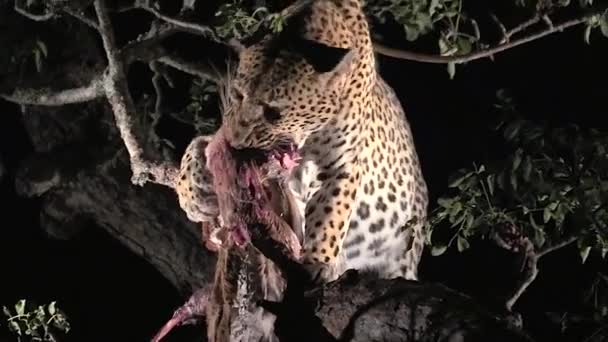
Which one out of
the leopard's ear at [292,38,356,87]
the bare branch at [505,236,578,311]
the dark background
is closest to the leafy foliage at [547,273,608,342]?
the bare branch at [505,236,578,311]

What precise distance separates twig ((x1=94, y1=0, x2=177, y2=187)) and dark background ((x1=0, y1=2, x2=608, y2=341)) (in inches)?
58.7

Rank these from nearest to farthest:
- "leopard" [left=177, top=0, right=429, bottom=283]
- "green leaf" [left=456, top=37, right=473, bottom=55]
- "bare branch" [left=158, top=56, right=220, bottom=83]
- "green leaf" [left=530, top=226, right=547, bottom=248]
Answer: "green leaf" [left=530, top=226, right=547, bottom=248] < "leopard" [left=177, top=0, right=429, bottom=283] < "green leaf" [left=456, top=37, right=473, bottom=55] < "bare branch" [left=158, top=56, right=220, bottom=83]

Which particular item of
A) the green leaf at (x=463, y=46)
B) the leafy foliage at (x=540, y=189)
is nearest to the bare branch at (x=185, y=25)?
the green leaf at (x=463, y=46)

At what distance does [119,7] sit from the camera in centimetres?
305

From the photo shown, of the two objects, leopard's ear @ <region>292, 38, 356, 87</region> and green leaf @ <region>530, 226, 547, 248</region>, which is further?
leopard's ear @ <region>292, 38, 356, 87</region>

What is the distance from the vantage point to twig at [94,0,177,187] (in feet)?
8.27

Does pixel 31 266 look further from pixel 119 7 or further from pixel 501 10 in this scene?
pixel 501 10

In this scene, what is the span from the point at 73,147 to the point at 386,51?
0.94 meters

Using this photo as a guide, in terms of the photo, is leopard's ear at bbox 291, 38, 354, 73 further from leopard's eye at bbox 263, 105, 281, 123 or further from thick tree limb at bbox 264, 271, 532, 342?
thick tree limb at bbox 264, 271, 532, 342

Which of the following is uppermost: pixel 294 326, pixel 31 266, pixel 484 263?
pixel 294 326

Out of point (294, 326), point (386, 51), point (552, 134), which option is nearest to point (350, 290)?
point (294, 326)

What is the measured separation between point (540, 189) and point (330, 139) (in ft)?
2.27

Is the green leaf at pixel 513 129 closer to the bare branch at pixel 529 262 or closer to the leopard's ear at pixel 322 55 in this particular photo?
the bare branch at pixel 529 262

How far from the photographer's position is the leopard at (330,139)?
8.05ft
